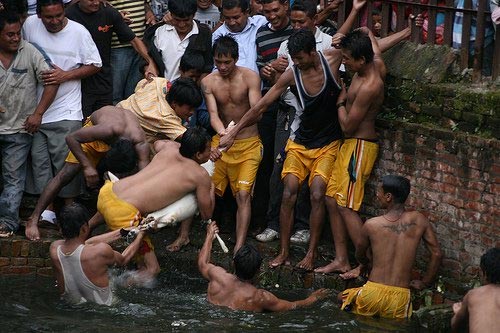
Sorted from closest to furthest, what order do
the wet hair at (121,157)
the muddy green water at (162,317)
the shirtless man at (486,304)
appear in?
the shirtless man at (486,304) < the muddy green water at (162,317) < the wet hair at (121,157)

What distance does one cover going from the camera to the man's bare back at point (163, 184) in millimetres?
11242

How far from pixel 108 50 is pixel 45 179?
156cm

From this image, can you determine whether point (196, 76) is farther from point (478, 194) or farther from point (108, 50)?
point (478, 194)

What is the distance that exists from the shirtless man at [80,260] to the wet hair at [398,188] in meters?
2.49

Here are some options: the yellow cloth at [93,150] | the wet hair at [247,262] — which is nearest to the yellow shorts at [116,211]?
the yellow cloth at [93,150]

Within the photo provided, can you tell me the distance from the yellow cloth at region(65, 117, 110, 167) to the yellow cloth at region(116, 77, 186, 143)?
0.43 metres

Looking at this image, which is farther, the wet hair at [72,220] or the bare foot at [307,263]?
the bare foot at [307,263]

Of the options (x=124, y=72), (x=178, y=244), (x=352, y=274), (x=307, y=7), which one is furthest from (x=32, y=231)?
(x=307, y=7)

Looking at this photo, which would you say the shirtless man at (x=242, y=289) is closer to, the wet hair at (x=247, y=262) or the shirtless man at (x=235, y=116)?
the wet hair at (x=247, y=262)

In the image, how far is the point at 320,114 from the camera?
1170 cm

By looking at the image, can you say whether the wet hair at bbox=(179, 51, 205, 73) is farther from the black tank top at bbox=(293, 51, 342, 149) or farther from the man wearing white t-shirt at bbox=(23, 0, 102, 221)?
the black tank top at bbox=(293, 51, 342, 149)

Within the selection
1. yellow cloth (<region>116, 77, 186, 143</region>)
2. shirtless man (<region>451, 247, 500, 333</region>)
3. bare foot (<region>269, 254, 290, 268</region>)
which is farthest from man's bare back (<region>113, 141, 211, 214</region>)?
shirtless man (<region>451, 247, 500, 333</region>)

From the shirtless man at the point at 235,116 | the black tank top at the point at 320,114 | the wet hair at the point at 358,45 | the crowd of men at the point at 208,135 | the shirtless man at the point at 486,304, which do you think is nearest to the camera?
the shirtless man at the point at 486,304

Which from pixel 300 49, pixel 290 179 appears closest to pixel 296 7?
pixel 300 49
